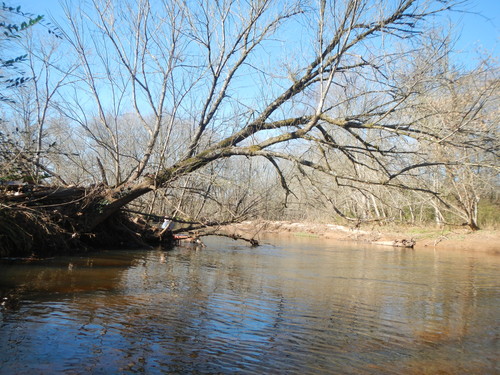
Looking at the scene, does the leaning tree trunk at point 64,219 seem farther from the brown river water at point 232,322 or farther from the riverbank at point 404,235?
the riverbank at point 404,235

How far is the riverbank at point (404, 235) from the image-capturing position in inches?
815

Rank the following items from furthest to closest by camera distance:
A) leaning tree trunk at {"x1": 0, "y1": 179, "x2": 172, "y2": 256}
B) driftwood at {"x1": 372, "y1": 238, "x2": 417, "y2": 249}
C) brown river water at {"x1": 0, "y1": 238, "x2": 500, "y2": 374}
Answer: driftwood at {"x1": 372, "y1": 238, "x2": 417, "y2": 249} < leaning tree trunk at {"x1": 0, "y1": 179, "x2": 172, "y2": 256} < brown river water at {"x1": 0, "y1": 238, "x2": 500, "y2": 374}

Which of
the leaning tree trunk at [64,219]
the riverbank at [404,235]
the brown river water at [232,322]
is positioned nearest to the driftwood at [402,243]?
the riverbank at [404,235]

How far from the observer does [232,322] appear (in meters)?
4.88

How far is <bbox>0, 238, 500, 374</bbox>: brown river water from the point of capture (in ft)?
11.8

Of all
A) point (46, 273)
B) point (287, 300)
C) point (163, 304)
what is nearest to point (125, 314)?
point (163, 304)

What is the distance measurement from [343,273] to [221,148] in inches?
158

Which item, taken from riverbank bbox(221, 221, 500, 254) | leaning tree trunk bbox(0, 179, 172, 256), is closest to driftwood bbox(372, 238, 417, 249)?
riverbank bbox(221, 221, 500, 254)

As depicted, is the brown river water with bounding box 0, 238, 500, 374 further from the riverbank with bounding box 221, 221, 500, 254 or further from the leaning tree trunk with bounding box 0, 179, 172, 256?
the riverbank with bounding box 221, 221, 500, 254

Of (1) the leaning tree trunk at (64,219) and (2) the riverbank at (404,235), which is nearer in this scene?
(1) the leaning tree trunk at (64,219)

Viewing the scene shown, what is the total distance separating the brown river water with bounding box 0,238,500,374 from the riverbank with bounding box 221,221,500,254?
32.1 feet

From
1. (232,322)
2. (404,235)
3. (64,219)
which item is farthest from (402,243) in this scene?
(232,322)

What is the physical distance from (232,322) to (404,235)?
2118 cm

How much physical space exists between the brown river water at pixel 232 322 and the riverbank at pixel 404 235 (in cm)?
978
